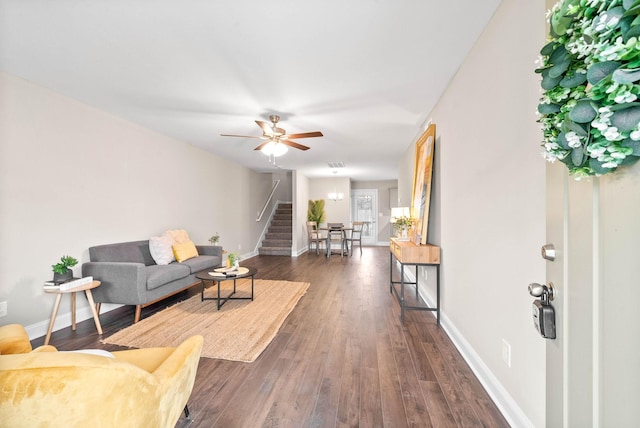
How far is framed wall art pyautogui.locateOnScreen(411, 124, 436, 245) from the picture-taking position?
305 centimetres

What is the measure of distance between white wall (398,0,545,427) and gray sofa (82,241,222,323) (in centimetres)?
326

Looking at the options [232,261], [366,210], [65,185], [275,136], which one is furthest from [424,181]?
[366,210]

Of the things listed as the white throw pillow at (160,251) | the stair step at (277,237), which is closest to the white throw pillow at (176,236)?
the white throw pillow at (160,251)

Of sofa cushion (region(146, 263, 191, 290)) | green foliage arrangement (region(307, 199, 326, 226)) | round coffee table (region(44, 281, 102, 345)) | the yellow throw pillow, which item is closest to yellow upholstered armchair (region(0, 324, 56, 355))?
round coffee table (region(44, 281, 102, 345))

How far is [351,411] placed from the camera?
1.56m

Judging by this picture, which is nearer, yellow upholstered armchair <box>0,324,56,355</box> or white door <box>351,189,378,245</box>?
yellow upholstered armchair <box>0,324,56,355</box>

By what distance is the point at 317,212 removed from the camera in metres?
8.42

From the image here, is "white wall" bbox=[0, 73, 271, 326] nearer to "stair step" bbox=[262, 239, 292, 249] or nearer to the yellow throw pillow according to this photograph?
the yellow throw pillow

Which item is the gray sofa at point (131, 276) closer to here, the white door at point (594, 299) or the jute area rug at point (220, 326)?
the jute area rug at point (220, 326)

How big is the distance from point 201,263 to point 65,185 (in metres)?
1.81

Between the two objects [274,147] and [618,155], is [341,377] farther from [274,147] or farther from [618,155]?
[274,147]

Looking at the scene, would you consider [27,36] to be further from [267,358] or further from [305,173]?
[305,173]

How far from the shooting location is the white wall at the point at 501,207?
131cm

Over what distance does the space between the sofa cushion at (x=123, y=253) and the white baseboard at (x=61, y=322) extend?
58 centimetres
